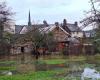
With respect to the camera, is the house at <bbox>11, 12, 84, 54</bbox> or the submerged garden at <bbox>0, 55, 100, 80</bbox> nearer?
the submerged garden at <bbox>0, 55, 100, 80</bbox>

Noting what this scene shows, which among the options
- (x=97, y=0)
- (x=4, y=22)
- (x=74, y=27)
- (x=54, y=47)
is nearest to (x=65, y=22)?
(x=74, y=27)

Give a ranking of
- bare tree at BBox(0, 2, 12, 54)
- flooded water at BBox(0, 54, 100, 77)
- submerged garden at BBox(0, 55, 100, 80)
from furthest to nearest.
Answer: bare tree at BBox(0, 2, 12, 54) → flooded water at BBox(0, 54, 100, 77) → submerged garden at BBox(0, 55, 100, 80)

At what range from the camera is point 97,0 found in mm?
25109

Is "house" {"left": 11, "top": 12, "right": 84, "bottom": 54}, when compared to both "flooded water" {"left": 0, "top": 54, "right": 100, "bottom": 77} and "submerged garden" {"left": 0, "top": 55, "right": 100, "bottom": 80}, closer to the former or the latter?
"flooded water" {"left": 0, "top": 54, "right": 100, "bottom": 77}

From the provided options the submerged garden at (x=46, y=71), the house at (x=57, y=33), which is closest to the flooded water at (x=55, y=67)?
the submerged garden at (x=46, y=71)

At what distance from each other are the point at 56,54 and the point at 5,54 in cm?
1137

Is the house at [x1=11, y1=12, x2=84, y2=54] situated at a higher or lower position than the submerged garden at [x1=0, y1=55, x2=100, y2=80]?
higher

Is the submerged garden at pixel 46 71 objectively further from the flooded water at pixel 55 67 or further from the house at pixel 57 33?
the house at pixel 57 33

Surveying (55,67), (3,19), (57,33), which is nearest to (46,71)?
(55,67)

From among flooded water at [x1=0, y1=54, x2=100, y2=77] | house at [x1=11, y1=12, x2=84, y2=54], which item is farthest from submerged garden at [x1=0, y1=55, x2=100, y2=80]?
house at [x1=11, y1=12, x2=84, y2=54]

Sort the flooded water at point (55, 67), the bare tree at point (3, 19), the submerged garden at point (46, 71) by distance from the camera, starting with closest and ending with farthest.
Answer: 1. the submerged garden at point (46, 71)
2. the flooded water at point (55, 67)
3. the bare tree at point (3, 19)

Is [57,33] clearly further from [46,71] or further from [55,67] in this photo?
[46,71]

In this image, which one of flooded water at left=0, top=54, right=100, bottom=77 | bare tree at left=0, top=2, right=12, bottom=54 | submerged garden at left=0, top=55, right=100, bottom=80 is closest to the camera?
submerged garden at left=0, top=55, right=100, bottom=80

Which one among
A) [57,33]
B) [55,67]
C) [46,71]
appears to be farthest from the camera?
[57,33]
